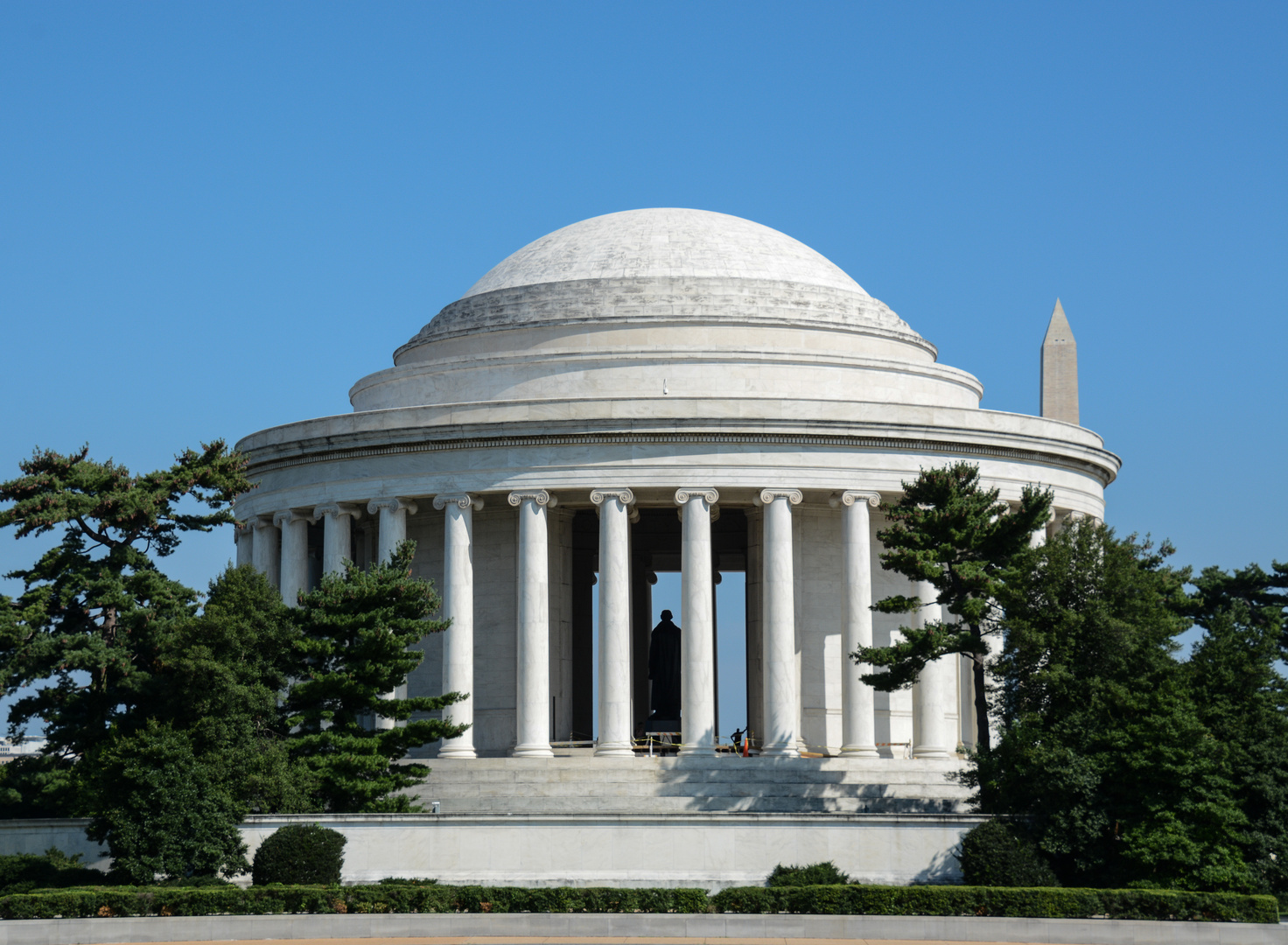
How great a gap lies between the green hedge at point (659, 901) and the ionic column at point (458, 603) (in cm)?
1931

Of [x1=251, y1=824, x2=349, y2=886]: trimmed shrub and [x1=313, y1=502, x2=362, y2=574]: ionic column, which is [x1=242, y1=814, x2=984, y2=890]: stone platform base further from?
[x1=313, y1=502, x2=362, y2=574]: ionic column

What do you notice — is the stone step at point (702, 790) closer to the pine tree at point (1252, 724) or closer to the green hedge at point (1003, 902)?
the pine tree at point (1252, 724)

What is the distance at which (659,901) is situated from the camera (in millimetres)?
44438

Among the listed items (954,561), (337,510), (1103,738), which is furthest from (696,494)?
(1103,738)

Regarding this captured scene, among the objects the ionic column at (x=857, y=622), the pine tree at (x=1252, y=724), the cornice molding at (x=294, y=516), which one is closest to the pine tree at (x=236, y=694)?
the cornice molding at (x=294, y=516)

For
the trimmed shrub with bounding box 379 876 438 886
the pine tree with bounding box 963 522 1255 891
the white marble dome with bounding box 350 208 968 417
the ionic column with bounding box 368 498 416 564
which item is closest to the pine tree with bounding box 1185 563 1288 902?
the pine tree with bounding box 963 522 1255 891

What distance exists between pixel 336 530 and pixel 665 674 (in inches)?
593

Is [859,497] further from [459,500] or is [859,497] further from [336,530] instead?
[336,530]

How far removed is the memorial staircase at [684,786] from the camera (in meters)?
59.3

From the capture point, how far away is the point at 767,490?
64.2 meters

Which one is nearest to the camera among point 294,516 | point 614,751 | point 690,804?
point 690,804

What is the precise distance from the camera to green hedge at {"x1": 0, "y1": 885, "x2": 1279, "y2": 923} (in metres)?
43.5

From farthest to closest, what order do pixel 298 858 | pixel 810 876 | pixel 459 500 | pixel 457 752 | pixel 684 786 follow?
pixel 459 500 → pixel 457 752 → pixel 684 786 → pixel 810 876 → pixel 298 858

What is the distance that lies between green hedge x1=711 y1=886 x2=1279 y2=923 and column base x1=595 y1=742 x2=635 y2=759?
17578 millimetres
